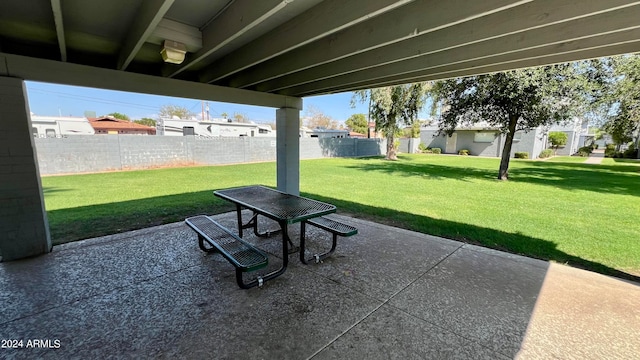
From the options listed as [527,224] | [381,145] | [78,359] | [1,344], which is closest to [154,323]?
[78,359]

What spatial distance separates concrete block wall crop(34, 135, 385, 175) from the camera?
10.6 m

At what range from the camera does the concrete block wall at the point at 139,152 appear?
1058cm

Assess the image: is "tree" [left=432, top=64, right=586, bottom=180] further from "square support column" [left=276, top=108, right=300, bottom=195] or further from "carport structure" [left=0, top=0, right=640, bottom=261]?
"square support column" [left=276, top=108, right=300, bottom=195]

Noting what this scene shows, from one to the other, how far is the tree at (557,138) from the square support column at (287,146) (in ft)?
102

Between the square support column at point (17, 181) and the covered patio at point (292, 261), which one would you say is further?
the square support column at point (17, 181)

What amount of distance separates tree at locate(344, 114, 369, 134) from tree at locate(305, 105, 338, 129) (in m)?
4.40

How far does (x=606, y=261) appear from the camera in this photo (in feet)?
11.3

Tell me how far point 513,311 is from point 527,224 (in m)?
3.45

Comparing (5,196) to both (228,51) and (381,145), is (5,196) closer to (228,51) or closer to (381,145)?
(228,51)

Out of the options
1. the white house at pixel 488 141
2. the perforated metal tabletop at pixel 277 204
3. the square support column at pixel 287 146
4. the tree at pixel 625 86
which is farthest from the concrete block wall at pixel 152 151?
the white house at pixel 488 141

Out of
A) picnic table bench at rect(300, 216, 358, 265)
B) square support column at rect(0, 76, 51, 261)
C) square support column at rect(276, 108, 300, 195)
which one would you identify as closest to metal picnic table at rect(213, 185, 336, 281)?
picnic table bench at rect(300, 216, 358, 265)

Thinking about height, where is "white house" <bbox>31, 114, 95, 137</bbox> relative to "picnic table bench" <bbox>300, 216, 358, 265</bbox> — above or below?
above

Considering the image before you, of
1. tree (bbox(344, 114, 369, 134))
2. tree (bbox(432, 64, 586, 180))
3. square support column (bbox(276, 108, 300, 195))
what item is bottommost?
square support column (bbox(276, 108, 300, 195))

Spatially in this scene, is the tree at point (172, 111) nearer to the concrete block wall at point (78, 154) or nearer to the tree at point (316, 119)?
the tree at point (316, 119)
